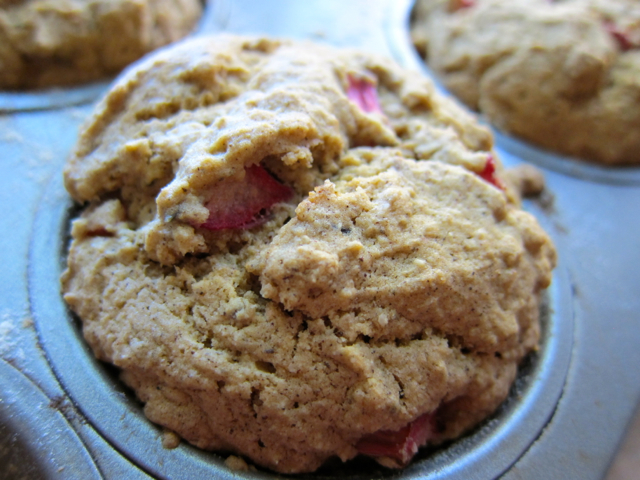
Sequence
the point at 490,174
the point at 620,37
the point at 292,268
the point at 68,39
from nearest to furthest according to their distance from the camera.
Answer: the point at 292,268 → the point at 490,174 → the point at 68,39 → the point at 620,37

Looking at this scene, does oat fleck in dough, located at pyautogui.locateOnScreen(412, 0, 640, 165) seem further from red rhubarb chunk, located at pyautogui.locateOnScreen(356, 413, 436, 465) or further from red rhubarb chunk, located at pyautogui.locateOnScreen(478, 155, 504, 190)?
red rhubarb chunk, located at pyautogui.locateOnScreen(356, 413, 436, 465)

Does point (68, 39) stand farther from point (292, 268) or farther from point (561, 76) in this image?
point (561, 76)

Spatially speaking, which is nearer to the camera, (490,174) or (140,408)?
(140,408)

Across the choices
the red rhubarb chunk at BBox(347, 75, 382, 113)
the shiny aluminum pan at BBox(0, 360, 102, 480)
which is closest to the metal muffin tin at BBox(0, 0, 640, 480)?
the shiny aluminum pan at BBox(0, 360, 102, 480)

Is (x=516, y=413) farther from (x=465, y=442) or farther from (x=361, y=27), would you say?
(x=361, y=27)

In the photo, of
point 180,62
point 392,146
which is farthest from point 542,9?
point 180,62

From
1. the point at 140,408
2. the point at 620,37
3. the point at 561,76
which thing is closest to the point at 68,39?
the point at 140,408

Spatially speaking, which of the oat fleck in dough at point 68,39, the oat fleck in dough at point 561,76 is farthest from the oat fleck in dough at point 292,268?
the oat fleck in dough at point 561,76
